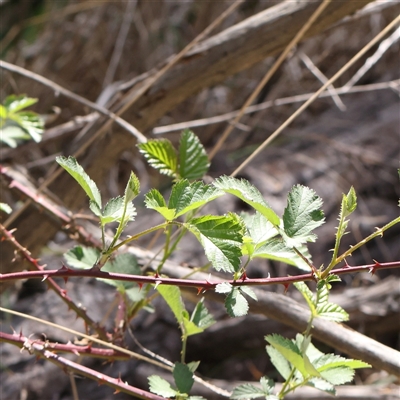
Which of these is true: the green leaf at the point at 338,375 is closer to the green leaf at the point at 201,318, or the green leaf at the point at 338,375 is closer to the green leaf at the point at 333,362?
the green leaf at the point at 333,362

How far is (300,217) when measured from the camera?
493mm

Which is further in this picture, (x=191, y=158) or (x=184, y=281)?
(x=191, y=158)

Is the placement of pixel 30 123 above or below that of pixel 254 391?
above

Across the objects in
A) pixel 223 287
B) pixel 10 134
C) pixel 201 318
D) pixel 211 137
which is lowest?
pixel 211 137

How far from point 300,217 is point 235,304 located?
0.33 feet

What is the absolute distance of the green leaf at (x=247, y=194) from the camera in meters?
0.46

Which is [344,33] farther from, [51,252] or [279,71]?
[51,252]

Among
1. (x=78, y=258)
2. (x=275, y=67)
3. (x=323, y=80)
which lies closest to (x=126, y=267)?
(x=78, y=258)

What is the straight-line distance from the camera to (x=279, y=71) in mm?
2275

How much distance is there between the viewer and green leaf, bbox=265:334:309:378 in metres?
0.50

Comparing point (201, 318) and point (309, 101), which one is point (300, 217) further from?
point (309, 101)

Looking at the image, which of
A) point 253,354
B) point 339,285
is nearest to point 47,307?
point 253,354

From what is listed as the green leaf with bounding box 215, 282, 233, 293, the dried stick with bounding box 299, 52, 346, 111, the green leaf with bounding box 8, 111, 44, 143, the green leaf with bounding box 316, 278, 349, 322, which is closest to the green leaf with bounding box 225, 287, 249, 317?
the green leaf with bounding box 215, 282, 233, 293

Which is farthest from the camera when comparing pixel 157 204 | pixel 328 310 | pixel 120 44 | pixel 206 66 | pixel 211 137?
pixel 211 137
